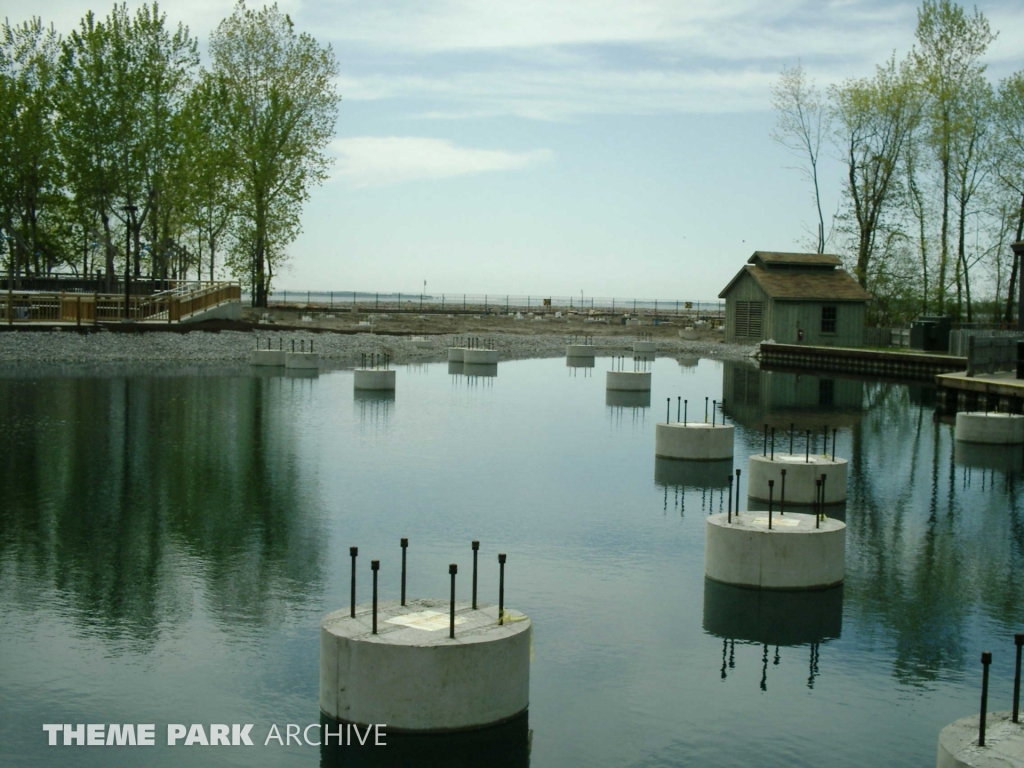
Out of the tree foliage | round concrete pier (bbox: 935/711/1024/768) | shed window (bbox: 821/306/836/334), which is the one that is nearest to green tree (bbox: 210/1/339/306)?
the tree foliage

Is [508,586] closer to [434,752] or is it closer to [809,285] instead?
[434,752]

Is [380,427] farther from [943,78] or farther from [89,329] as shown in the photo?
[943,78]

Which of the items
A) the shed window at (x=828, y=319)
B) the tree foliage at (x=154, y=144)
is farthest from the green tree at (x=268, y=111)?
the shed window at (x=828, y=319)

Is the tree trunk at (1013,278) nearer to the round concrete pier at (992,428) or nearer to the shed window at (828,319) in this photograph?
the shed window at (828,319)

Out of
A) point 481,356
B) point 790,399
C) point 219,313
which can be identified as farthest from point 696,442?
point 219,313

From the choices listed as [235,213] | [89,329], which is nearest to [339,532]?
[89,329]

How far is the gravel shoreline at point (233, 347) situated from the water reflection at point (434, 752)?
42.1m

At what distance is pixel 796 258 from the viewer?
2660 inches

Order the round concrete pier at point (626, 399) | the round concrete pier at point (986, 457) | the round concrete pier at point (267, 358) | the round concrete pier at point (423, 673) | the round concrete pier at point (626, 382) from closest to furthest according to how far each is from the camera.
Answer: the round concrete pier at point (423, 673) < the round concrete pier at point (986, 457) < the round concrete pier at point (626, 399) < the round concrete pier at point (626, 382) < the round concrete pier at point (267, 358)

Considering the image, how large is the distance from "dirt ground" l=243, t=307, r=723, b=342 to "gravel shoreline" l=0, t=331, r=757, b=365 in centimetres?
466

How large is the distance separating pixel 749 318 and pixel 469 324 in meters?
24.6

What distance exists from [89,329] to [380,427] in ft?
90.2

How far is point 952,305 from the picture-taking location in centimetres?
6912

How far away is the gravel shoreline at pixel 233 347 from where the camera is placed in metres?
49.7
